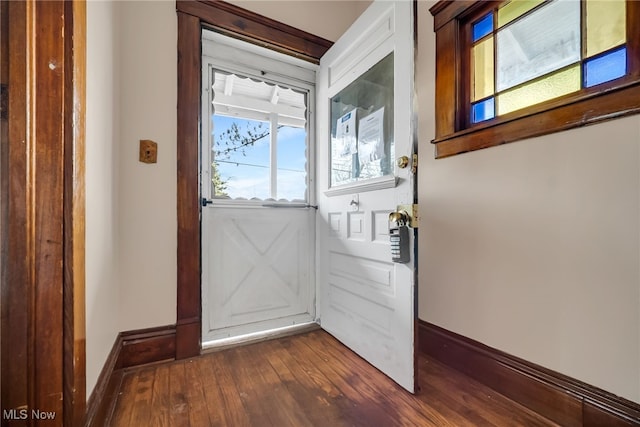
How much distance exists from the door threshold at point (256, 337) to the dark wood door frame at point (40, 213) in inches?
38.2

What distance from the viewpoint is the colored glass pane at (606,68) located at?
3.17 feet

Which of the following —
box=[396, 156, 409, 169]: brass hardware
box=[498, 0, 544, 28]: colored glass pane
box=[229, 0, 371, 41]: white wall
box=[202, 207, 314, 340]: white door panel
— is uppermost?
box=[229, 0, 371, 41]: white wall

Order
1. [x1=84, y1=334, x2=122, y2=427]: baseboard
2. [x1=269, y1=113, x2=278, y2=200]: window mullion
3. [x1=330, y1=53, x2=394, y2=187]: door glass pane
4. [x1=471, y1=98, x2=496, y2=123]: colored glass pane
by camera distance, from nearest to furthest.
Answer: [x1=84, y1=334, x2=122, y2=427]: baseboard → [x1=471, y1=98, x2=496, y2=123]: colored glass pane → [x1=330, y1=53, x2=394, y2=187]: door glass pane → [x1=269, y1=113, x2=278, y2=200]: window mullion

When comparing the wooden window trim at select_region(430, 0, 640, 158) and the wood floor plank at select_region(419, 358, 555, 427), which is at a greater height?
the wooden window trim at select_region(430, 0, 640, 158)

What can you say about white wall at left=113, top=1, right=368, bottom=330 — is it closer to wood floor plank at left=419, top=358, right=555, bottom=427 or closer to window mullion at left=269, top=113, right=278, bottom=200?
window mullion at left=269, top=113, right=278, bottom=200

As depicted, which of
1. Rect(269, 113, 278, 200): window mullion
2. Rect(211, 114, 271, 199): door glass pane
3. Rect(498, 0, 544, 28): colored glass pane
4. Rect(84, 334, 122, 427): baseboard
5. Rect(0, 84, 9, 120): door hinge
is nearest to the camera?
Rect(0, 84, 9, 120): door hinge

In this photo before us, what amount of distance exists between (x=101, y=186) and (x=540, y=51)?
1.98 meters

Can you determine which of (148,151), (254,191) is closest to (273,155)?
(254,191)

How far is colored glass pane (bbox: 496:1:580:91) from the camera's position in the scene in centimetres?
111

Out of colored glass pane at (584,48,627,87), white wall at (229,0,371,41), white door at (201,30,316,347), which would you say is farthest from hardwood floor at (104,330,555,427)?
white wall at (229,0,371,41)

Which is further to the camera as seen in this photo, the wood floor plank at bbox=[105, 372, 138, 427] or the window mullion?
the window mullion

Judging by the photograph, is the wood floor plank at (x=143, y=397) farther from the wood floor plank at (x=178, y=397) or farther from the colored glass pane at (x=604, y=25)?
the colored glass pane at (x=604, y=25)

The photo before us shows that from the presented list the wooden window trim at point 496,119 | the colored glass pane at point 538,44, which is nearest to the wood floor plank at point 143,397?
the wooden window trim at point 496,119

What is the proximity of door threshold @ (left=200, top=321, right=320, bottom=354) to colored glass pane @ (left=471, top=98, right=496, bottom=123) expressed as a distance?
1.72 metres
